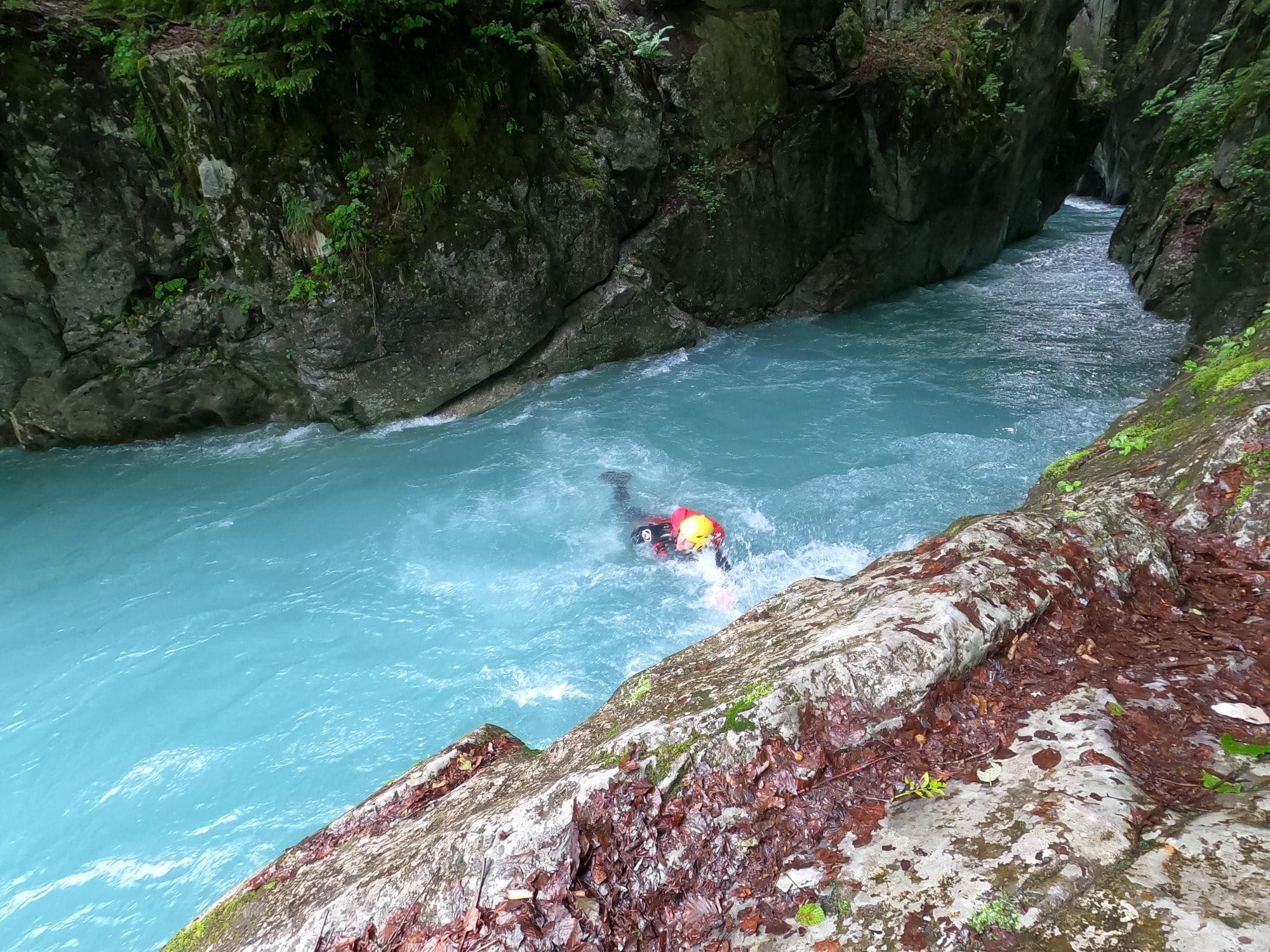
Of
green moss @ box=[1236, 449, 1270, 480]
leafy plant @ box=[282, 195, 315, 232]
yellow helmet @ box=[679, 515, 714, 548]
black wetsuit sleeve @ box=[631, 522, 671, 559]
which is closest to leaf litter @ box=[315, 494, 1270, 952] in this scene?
green moss @ box=[1236, 449, 1270, 480]

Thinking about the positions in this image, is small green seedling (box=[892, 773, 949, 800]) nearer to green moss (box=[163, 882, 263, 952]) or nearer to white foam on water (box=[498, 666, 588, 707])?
green moss (box=[163, 882, 263, 952])

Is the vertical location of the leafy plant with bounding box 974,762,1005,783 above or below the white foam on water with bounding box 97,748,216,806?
above

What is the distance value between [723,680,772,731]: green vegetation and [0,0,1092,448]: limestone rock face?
29.6 ft

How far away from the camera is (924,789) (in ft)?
7.22

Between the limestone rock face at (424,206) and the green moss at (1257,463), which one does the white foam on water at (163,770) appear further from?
the green moss at (1257,463)

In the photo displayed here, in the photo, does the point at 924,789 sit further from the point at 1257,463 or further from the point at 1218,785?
the point at 1257,463

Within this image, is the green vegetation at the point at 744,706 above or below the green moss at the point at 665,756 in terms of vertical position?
above

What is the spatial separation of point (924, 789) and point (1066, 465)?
14.3 ft

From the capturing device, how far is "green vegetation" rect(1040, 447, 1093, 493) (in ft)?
17.5

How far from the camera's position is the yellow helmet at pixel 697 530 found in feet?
21.9

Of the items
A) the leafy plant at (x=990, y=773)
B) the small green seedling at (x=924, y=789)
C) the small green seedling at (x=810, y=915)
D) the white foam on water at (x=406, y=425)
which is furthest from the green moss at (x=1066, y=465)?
the white foam on water at (x=406, y=425)

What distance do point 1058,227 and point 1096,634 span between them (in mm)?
26977

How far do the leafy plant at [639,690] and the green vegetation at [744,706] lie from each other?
640 mm

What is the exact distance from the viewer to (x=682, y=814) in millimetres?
2225
